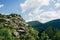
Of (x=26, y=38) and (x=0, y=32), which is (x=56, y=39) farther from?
(x=0, y=32)

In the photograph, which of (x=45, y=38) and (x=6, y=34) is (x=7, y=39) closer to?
A: (x=6, y=34)

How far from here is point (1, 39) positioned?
14088 centimetres

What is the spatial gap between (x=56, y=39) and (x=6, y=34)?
50.6m

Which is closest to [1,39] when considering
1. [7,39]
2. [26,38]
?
[7,39]

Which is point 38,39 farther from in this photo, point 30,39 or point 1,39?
point 1,39

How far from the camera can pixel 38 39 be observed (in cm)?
16875

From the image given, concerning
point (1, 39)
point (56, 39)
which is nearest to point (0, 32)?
point (1, 39)

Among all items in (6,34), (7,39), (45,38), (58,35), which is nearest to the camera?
(7,39)

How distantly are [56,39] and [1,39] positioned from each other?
58500mm

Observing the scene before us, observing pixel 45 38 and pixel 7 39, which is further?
pixel 45 38

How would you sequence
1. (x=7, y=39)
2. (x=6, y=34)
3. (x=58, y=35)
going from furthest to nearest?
(x=58, y=35), (x=6, y=34), (x=7, y=39)

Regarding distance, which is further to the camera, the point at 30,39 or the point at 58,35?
the point at 58,35

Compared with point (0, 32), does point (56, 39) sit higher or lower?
lower

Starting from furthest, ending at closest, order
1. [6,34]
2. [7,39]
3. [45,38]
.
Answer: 1. [45,38]
2. [6,34]
3. [7,39]
